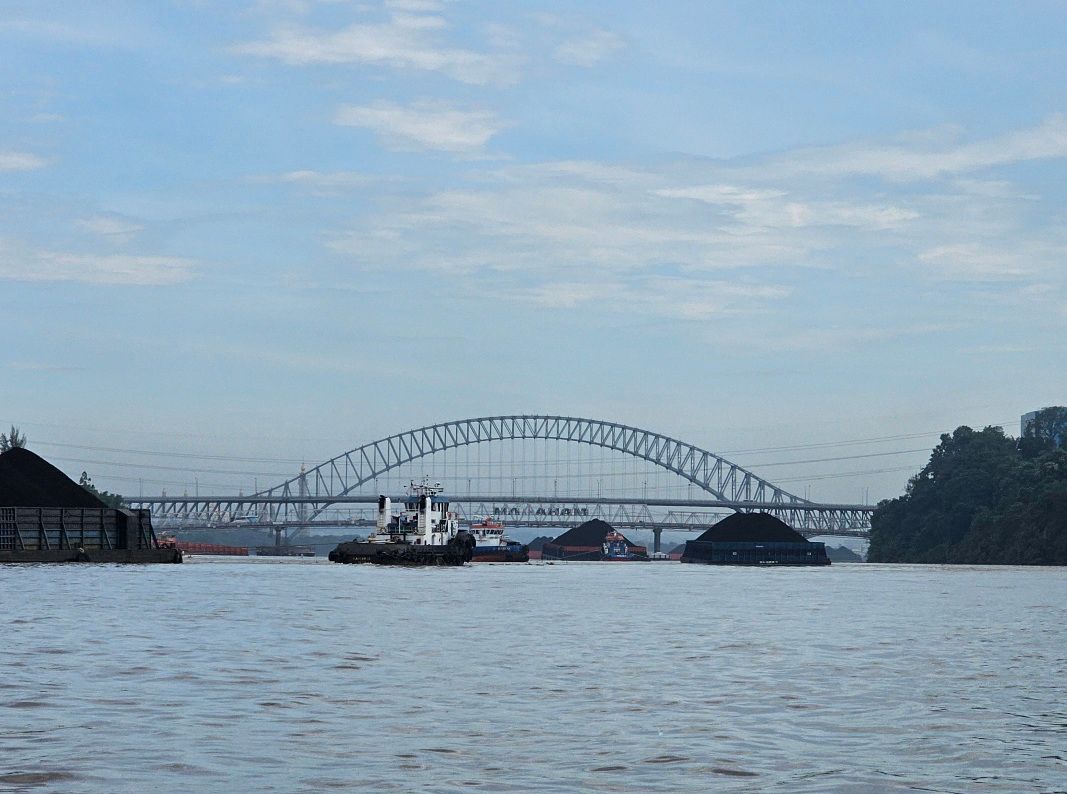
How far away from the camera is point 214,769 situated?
18703 mm

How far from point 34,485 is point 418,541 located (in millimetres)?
43061

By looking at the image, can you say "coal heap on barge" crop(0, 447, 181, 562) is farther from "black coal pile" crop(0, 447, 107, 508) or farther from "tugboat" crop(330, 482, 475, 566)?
"tugboat" crop(330, 482, 475, 566)

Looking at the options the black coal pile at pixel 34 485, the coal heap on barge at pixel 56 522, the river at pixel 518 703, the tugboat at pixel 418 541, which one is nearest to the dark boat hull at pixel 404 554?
the tugboat at pixel 418 541

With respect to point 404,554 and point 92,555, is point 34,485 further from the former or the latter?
point 404,554

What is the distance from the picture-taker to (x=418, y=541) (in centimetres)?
16112

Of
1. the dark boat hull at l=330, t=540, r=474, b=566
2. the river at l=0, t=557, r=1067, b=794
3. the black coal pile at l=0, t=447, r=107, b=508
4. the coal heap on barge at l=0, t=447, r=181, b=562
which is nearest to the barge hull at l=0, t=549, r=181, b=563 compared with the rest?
the coal heap on barge at l=0, t=447, r=181, b=562

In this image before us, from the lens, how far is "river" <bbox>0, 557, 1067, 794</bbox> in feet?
62.5

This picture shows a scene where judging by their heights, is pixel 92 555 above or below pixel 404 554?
above

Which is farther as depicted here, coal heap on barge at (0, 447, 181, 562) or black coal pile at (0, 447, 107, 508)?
black coal pile at (0, 447, 107, 508)

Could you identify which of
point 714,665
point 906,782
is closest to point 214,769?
point 906,782

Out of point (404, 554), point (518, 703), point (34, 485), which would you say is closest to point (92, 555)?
point (34, 485)

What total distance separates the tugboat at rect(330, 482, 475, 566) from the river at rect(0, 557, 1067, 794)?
3809 inches

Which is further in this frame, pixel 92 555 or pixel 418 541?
pixel 418 541

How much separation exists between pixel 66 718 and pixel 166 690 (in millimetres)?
4394
